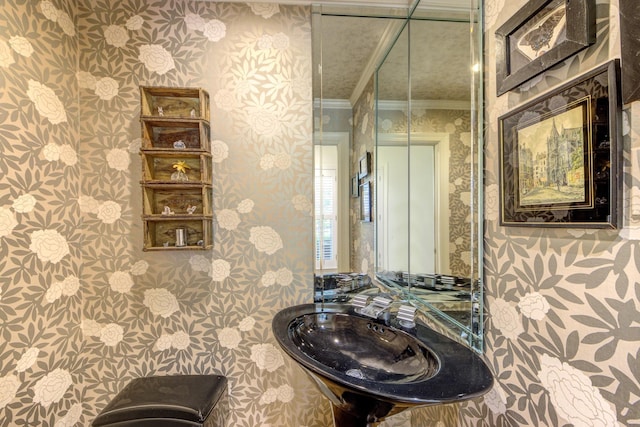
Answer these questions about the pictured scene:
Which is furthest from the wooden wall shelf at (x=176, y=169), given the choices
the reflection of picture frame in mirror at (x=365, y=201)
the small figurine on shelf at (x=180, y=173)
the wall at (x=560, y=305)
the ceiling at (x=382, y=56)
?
the wall at (x=560, y=305)

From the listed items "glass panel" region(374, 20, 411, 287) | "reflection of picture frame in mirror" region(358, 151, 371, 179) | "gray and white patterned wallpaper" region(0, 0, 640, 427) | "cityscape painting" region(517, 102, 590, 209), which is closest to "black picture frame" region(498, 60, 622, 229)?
"cityscape painting" region(517, 102, 590, 209)

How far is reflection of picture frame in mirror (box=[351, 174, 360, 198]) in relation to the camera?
1.44 metres

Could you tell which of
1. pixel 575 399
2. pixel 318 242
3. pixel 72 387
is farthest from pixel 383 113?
pixel 72 387

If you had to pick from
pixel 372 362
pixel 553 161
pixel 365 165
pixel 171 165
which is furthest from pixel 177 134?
pixel 553 161

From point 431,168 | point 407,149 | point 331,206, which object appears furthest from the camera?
point 331,206

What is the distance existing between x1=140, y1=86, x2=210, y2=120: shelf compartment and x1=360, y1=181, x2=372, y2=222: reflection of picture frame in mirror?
883 mm

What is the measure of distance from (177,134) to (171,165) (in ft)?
0.55

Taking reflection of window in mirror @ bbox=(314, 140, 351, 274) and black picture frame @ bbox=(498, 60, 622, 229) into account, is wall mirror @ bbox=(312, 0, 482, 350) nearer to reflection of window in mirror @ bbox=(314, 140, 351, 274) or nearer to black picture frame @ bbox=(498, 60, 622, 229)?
reflection of window in mirror @ bbox=(314, 140, 351, 274)

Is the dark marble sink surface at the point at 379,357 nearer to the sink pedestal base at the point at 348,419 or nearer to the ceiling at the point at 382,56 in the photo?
the sink pedestal base at the point at 348,419

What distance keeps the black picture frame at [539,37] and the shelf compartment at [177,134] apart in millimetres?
1226

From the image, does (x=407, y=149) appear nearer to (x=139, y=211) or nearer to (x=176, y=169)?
(x=176, y=169)

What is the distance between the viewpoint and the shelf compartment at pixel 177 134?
130 cm

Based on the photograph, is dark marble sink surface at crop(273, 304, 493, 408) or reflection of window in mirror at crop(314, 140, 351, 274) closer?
dark marble sink surface at crop(273, 304, 493, 408)

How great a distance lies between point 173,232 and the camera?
1.42 metres
